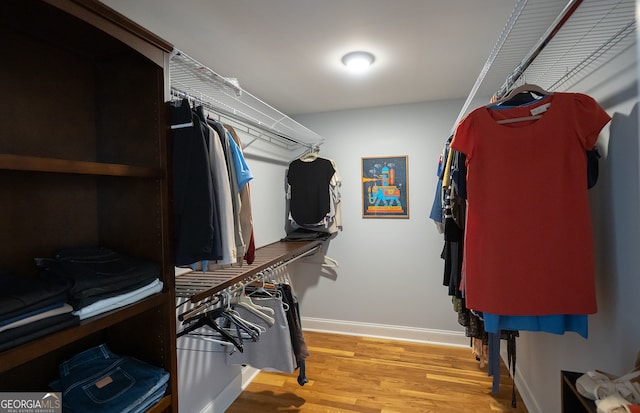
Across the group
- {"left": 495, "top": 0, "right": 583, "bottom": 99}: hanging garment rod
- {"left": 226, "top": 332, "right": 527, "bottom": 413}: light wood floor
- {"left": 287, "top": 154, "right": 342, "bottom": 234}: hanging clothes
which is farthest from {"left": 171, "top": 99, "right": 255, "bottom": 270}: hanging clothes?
{"left": 287, "top": 154, "right": 342, "bottom": 234}: hanging clothes

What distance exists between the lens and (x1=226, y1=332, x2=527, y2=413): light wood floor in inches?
79.4

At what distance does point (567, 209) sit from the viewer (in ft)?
3.72

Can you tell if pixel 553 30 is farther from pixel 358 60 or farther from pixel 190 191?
pixel 190 191

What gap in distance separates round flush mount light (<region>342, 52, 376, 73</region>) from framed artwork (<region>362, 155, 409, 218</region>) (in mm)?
1183

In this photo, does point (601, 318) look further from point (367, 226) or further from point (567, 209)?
point (367, 226)

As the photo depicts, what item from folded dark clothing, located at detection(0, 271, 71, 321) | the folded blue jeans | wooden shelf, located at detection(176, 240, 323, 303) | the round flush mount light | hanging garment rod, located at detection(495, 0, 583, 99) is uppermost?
the round flush mount light

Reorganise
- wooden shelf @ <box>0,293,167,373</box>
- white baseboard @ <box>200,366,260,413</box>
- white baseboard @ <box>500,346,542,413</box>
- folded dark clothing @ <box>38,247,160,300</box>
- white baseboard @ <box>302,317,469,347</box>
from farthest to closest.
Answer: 1. white baseboard @ <box>302,317,469,347</box>
2. white baseboard @ <box>200,366,260,413</box>
3. white baseboard @ <box>500,346,542,413</box>
4. folded dark clothing @ <box>38,247,160,300</box>
5. wooden shelf @ <box>0,293,167,373</box>

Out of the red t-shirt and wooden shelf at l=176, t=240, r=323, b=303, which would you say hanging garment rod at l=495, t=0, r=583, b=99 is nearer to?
the red t-shirt

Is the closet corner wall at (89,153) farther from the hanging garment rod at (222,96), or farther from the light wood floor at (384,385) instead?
the light wood floor at (384,385)

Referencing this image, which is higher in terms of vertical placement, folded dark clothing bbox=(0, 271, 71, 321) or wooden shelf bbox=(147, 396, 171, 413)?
folded dark clothing bbox=(0, 271, 71, 321)

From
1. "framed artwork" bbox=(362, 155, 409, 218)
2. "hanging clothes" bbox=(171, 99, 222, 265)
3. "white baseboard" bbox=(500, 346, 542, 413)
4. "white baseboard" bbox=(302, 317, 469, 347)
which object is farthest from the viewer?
"framed artwork" bbox=(362, 155, 409, 218)

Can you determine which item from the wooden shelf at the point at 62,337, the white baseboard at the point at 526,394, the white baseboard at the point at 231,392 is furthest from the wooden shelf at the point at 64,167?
the white baseboard at the point at 526,394

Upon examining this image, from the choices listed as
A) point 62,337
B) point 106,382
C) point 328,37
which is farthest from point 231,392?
point 328,37

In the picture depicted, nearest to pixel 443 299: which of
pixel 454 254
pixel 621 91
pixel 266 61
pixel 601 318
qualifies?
pixel 454 254
